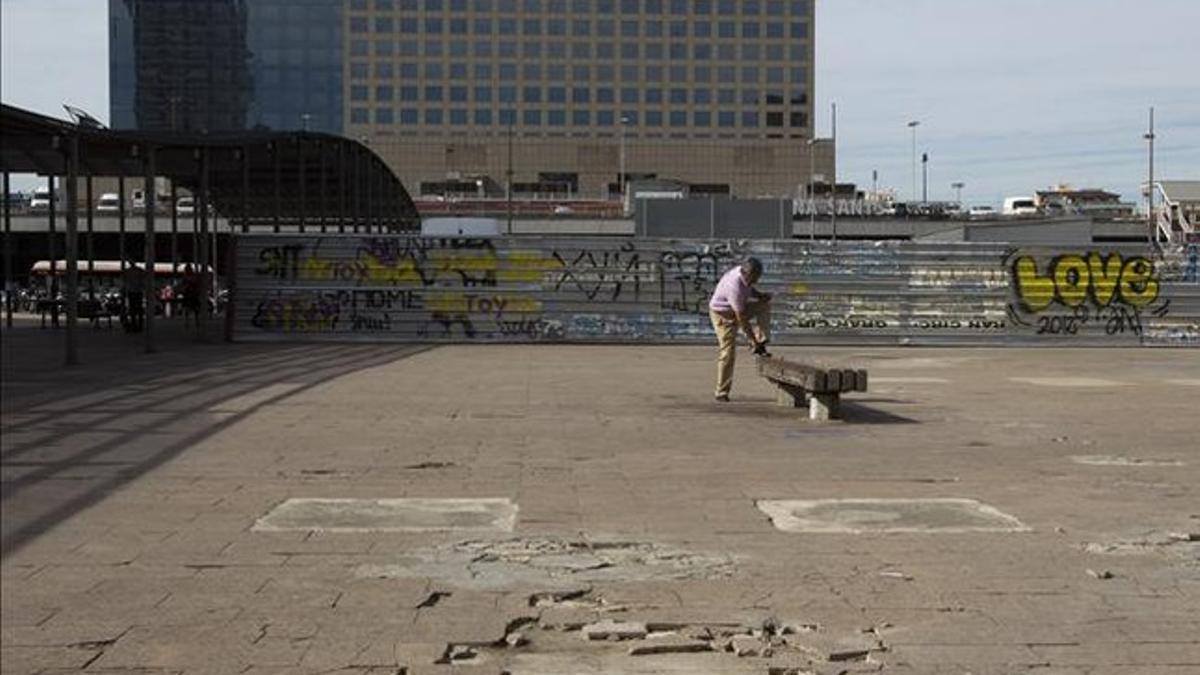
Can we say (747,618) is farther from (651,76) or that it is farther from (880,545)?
(651,76)

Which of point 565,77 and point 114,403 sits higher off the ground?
Result: point 565,77

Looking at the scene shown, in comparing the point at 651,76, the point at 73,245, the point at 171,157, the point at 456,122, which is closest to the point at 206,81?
the point at 456,122

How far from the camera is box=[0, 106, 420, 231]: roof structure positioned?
25.8m

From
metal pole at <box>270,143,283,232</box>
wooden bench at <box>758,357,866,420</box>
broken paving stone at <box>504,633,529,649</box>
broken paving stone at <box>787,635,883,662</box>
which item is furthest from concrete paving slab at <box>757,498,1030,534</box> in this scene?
metal pole at <box>270,143,283,232</box>

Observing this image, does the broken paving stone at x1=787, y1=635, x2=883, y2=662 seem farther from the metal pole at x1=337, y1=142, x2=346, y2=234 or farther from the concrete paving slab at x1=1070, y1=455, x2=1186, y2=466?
the metal pole at x1=337, y1=142, x2=346, y2=234

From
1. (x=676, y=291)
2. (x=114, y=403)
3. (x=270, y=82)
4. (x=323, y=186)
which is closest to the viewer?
(x=114, y=403)

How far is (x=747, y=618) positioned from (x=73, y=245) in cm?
1644

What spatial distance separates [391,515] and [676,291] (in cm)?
2129

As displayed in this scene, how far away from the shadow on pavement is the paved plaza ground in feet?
0.15

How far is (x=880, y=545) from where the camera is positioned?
757cm

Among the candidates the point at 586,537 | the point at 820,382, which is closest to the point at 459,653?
the point at 586,537

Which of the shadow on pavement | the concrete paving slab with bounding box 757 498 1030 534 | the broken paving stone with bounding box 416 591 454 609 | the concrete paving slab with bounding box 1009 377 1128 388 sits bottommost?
the concrete paving slab with bounding box 1009 377 1128 388

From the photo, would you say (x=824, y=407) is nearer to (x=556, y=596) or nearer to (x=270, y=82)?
(x=556, y=596)

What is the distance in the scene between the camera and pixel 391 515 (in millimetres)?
8344
